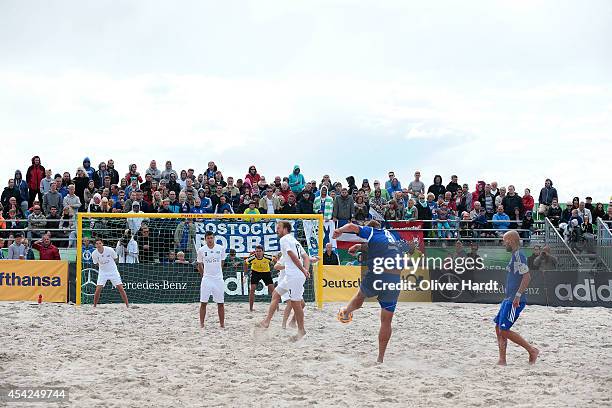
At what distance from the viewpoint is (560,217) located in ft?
71.8

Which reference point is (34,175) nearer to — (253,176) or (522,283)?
(253,176)

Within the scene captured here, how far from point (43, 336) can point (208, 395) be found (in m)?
5.24

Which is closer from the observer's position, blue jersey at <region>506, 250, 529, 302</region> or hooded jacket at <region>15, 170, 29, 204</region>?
blue jersey at <region>506, 250, 529, 302</region>

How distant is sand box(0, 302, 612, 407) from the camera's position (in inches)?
355

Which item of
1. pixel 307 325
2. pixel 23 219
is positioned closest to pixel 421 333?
pixel 307 325

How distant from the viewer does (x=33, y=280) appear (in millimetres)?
18312

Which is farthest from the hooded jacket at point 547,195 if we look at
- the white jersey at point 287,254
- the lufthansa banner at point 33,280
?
the lufthansa banner at point 33,280

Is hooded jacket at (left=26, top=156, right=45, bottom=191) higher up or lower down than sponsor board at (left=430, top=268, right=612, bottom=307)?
higher up

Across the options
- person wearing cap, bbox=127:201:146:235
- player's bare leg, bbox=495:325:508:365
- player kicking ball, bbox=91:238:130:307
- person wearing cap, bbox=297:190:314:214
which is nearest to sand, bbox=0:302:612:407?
player's bare leg, bbox=495:325:508:365

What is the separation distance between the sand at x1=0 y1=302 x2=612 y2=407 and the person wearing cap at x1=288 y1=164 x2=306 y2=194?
21.5 feet

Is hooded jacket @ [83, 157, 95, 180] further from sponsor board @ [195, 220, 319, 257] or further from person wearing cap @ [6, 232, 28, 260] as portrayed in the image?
sponsor board @ [195, 220, 319, 257]

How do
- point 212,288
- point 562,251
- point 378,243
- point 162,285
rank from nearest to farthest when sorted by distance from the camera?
point 378,243 → point 212,288 → point 162,285 → point 562,251

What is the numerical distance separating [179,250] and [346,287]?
407 cm

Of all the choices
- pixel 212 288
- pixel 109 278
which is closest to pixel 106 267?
pixel 109 278
